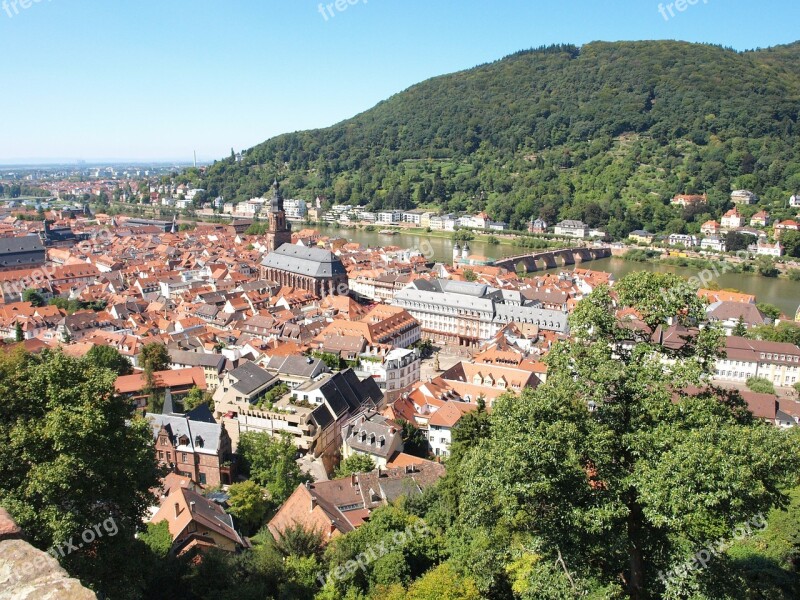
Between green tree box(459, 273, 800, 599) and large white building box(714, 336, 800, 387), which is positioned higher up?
green tree box(459, 273, 800, 599)

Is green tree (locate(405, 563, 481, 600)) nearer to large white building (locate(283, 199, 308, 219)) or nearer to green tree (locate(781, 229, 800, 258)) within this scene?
green tree (locate(781, 229, 800, 258))

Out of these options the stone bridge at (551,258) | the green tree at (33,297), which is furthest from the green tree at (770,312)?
the green tree at (33,297)

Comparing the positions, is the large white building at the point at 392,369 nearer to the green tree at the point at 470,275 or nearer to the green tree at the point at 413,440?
the green tree at the point at 413,440

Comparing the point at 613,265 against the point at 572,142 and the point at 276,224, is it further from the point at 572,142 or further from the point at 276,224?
Answer: the point at 572,142

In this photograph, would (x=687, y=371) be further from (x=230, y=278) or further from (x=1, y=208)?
(x=1, y=208)

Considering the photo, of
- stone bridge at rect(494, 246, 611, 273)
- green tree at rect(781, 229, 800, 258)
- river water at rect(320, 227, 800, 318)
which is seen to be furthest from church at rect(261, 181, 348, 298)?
green tree at rect(781, 229, 800, 258)
